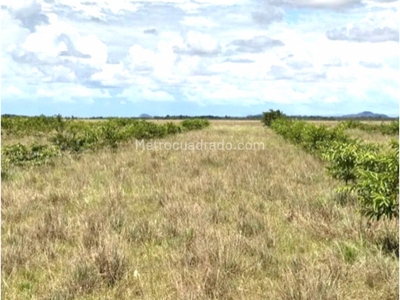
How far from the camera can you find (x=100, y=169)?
1485 centimetres

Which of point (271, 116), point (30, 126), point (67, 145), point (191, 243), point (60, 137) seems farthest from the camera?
point (271, 116)

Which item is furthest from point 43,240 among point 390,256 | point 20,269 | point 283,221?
point 390,256

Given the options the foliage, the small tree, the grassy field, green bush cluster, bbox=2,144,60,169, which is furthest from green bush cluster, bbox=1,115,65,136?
the small tree

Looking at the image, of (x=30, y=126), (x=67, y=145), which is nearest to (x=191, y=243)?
(x=67, y=145)

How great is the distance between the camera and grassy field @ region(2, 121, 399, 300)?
4.90 m

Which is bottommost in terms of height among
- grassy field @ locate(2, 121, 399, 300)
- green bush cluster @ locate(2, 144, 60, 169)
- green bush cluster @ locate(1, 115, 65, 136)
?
grassy field @ locate(2, 121, 399, 300)

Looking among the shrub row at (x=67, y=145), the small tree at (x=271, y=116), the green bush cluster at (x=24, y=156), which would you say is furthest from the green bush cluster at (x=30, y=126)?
the small tree at (x=271, y=116)

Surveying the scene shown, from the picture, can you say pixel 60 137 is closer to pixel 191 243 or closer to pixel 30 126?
pixel 191 243

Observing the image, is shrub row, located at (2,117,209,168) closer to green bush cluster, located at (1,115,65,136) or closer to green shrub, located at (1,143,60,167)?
green shrub, located at (1,143,60,167)

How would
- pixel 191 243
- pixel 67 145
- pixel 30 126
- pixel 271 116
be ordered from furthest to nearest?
pixel 271 116 < pixel 30 126 < pixel 67 145 < pixel 191 243

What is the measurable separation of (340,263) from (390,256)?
0.79 m

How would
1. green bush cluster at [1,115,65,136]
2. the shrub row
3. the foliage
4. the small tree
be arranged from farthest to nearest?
the small tree < green bush cluster at [1,115,65,136] < the foliage < the shrub row

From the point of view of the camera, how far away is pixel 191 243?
6.32 metres

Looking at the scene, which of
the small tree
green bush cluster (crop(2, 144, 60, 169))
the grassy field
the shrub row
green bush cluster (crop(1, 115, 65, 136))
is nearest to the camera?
the grassy field
